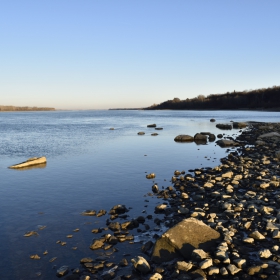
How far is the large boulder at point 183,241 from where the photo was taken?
749 cm

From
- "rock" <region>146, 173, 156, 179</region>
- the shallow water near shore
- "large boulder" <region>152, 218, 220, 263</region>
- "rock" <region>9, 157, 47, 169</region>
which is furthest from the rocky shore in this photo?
"rock" <region>9, 157, 47, 169</region>

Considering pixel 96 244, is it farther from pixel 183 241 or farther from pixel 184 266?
pixel 184 266

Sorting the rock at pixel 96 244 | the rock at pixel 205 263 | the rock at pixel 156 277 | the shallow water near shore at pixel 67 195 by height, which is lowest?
the shallow water near shore at pixel 67 195

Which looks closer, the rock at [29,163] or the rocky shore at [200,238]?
the rocky shore at [200,238]

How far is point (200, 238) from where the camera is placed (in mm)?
7816

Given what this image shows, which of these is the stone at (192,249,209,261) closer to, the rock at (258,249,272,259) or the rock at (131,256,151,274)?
the rock at (131,256,151,274)

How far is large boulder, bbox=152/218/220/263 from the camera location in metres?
7.49

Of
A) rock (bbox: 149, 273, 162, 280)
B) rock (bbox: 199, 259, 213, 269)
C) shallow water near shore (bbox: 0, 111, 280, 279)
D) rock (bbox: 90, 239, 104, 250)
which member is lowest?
shallow water near shore (bbox: 0, 111, 280, 279)

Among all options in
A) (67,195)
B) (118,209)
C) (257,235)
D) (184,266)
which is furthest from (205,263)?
(67,195)

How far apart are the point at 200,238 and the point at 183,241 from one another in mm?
531

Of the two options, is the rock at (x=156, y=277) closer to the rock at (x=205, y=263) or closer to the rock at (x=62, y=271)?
the rock at (x=205, y=263)

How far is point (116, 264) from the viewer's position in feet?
23.8

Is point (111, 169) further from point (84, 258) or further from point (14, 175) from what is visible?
point (84, 258)

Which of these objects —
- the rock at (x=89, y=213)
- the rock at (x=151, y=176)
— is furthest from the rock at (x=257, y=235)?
the rock at (x=151, y=176)
